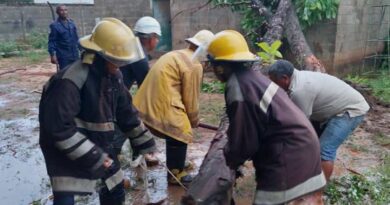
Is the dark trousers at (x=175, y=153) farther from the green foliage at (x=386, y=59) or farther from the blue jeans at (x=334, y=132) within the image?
the green foliage at (x=386, y=59)

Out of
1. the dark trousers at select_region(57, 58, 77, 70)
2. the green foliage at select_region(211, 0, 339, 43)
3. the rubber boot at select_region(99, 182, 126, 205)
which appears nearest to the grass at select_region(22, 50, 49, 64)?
the dark trousers at select_region(57, 58, 77, 70)

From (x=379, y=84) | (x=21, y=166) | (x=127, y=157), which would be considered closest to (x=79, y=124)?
(x=127, y=157)

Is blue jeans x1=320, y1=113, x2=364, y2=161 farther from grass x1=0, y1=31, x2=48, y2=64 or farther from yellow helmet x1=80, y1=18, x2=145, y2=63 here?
grass x1=0, y1=31, x2=48, y2=64

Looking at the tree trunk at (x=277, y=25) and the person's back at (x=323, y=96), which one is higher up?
the tree trunk at (x=277, y=25)

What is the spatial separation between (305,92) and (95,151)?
5.64 feet

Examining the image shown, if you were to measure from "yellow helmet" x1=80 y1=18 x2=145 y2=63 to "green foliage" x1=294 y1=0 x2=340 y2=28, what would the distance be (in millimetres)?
6335

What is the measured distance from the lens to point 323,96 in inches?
137

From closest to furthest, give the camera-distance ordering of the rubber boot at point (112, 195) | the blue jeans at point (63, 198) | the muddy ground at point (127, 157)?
the blue jeans at point (63, 198), the rubber boot at point (112, 195), the muddy ground at point (127, 157)

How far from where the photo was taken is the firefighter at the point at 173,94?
3.94 m

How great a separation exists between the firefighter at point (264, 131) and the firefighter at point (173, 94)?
1399mm

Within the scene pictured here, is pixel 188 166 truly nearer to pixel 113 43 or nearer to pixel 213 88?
pixel 113 43

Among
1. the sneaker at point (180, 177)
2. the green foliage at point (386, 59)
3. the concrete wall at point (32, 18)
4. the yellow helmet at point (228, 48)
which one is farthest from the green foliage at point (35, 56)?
the yellow helmet at point (228, 48)

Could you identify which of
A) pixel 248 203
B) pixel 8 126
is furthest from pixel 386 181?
pixel 8 126

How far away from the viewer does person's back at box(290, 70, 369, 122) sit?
3.34 metres
